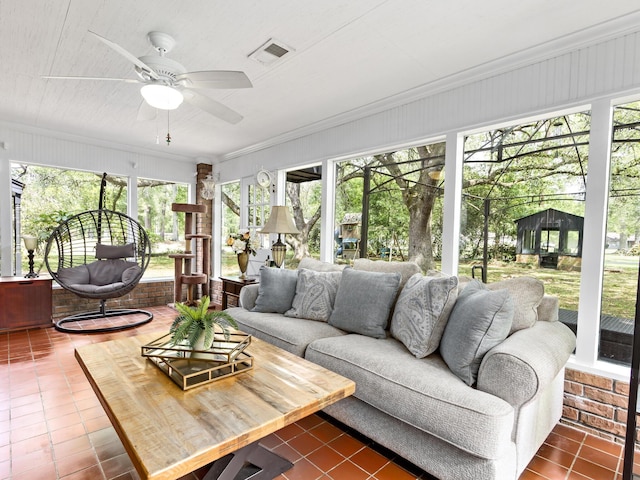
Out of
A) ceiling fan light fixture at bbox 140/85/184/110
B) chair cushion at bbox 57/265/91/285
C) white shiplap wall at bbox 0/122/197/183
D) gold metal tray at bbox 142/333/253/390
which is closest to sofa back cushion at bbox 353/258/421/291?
gold metal tray at bbox 142/333/253/390

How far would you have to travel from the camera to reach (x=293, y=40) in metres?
2.31

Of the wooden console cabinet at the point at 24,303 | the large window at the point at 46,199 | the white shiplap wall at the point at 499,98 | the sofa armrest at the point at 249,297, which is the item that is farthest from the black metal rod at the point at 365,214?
the large window at the point at 46,199

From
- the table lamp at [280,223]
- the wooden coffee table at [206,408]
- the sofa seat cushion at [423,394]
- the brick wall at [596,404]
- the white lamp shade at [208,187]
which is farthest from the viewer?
the white lamp shade at [208,187]

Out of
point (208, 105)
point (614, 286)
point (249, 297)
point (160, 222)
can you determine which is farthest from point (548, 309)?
point (160, 222)

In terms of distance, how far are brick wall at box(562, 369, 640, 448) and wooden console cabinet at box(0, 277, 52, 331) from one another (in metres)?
5.27

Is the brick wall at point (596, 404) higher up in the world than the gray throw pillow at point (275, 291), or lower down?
lower down

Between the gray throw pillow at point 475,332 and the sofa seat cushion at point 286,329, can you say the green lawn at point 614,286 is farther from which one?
the sofa seat cushion at point 286,329

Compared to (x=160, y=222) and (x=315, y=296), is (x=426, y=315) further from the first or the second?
(x=160, y=222)

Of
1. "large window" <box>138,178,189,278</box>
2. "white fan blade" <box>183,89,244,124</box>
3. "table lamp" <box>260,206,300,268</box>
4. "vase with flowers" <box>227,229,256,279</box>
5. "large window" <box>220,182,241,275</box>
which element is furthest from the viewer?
"large window" <box>220,182,241,275</box>

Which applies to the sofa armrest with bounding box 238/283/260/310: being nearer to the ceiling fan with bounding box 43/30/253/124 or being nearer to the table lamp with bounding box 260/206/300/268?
the table lamp with bounding box 260/206/300/268

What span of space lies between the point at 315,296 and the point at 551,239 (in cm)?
183

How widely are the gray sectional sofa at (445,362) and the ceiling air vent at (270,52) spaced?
1.74 metres

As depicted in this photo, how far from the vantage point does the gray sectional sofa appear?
61.4 inches

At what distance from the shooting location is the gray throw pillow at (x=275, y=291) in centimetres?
307
